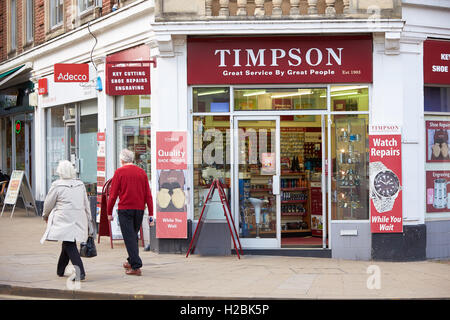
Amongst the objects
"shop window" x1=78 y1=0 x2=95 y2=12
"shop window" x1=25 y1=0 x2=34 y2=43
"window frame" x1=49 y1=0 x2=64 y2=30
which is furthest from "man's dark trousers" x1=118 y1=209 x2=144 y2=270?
"shop window" x1=25 y1=0 x2=34 y2=43

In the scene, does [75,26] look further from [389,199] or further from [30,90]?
[389,199]

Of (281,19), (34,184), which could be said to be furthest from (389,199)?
(34,184)

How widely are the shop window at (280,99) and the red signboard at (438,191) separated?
244cm

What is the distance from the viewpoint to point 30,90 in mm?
19391

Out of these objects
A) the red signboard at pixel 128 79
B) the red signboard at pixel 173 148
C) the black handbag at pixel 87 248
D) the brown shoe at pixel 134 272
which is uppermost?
the red signboard at pixel 128 79

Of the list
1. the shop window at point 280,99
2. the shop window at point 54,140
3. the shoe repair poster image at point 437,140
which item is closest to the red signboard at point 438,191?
the shoe repair poster image at point 437,140

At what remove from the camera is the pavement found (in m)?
8.20

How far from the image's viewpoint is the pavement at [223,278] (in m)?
8.20

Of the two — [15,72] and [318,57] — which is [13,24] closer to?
[15,72]

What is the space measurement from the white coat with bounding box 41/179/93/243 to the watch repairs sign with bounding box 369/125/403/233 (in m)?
5.17

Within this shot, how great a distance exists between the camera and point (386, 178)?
11.3 meters

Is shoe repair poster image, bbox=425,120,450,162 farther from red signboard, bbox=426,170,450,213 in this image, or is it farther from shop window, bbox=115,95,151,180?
shop window, bbox=115,95,151,180

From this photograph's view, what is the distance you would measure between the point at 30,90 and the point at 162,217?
9698 mm

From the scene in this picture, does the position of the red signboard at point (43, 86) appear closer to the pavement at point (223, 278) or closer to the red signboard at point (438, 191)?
the pavement at point (223, 278)
